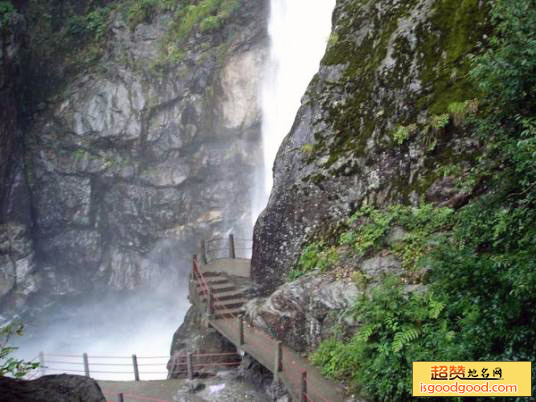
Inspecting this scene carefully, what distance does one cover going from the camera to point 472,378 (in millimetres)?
5156

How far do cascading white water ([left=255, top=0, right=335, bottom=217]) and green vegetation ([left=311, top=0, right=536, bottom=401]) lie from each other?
1788 cm

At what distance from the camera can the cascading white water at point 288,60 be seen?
23.5 meters

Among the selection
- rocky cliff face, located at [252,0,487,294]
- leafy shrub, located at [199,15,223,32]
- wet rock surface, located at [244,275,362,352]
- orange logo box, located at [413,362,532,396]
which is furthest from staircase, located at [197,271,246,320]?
leafy shrub, located at [199,15,223,32]

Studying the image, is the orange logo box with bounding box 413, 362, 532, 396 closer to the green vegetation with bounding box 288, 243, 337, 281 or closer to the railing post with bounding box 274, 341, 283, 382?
the railing post with bounding box 274, 341, 283, 382

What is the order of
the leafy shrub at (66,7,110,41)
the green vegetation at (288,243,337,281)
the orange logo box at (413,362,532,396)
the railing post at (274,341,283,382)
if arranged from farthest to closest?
the leafy shrub at (66,7,110,41) < the green vegetation at (288,243,337,281) < the railing post at (274,341,283,382) < the orange logo box at (413,362,532,396)

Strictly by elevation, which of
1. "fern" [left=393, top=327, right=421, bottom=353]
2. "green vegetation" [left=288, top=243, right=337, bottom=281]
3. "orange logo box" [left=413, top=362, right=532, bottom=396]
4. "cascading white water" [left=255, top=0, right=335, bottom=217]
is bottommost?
"orange logo box" [left=413, top=362, right=532, bottom=396]

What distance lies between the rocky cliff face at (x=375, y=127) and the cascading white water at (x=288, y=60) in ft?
35.9

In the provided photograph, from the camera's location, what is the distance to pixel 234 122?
27250mm

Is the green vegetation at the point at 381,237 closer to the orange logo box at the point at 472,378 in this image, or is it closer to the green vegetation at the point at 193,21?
the orange logo box at the point at 472,378

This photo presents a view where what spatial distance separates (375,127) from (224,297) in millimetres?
6649

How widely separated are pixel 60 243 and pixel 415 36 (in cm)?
2641

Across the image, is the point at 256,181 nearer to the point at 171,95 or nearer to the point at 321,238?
the point at 171,95

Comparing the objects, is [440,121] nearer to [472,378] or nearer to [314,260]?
[314,260]

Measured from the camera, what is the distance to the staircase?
1223cm
